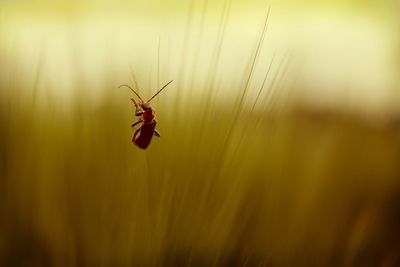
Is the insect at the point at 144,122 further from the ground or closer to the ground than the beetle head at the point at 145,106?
closer to the ground

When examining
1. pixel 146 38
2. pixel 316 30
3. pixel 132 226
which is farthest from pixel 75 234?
pixel 316 30

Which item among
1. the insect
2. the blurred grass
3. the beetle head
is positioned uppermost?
the beetle head

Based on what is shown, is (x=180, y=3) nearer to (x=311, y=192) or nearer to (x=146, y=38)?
(x=146, y=38)

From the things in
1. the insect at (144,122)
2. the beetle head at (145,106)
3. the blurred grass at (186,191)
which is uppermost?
the beetle head at (145,106)

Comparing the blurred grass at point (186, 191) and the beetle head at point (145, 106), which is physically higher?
the beetle head at point (145, 106)
